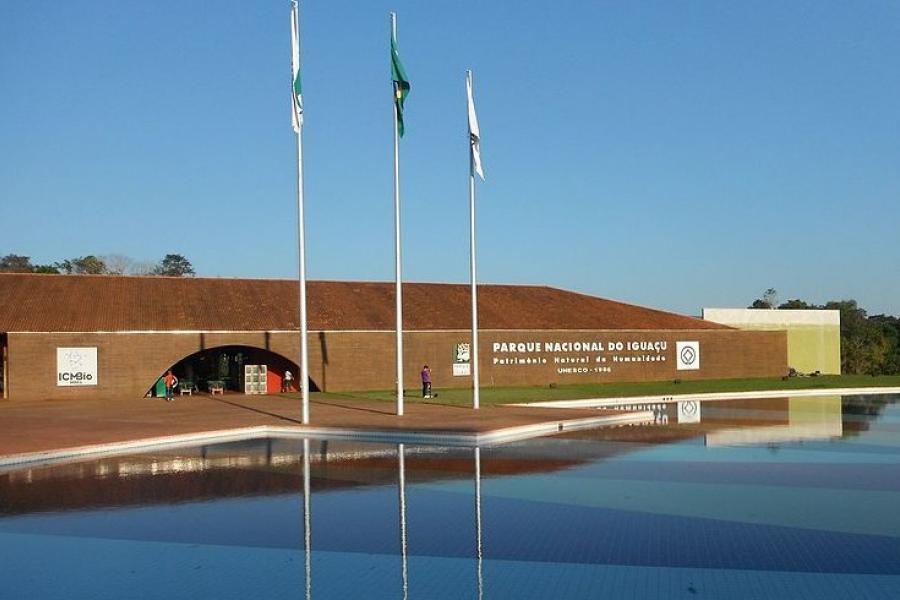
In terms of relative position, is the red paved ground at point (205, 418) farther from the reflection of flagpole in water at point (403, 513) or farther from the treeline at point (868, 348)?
the treeline at point (868, 348)

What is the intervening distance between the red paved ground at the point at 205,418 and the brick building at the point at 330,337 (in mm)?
2582

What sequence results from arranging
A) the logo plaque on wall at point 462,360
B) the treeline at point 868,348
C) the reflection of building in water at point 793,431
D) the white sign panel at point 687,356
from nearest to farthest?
the reflection of building in water at point 793,431 < the logo plaque on wall at point 462,360 < the white sign panel at point 687,356 < the treeline at point 868,348

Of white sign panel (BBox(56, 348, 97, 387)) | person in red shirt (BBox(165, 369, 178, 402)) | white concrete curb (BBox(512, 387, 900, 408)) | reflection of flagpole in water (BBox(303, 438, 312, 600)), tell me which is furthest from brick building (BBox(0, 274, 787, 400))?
reflection of flagpole in water (BBox(303, 438, 312, 600))

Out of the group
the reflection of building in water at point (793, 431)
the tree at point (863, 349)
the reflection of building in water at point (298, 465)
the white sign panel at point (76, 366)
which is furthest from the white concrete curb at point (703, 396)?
the tree at point (863, 349)

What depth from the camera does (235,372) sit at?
45406 millimetres

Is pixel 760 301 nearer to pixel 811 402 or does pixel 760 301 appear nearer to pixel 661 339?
pixel 661 339

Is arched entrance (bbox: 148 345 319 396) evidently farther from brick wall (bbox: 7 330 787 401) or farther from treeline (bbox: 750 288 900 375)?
treeline (bbox: 750 288 900 375)

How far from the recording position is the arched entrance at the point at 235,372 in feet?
135

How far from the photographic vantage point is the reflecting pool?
916 cm

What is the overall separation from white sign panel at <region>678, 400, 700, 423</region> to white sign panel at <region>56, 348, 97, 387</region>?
2259 cm

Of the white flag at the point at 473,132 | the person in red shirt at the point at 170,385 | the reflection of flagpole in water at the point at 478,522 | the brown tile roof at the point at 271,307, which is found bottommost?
the reflection of flagpole in water at the point at 478,522

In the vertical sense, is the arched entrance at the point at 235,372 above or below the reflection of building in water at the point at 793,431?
above

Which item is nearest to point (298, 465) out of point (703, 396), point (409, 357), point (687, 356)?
point (703, 396)

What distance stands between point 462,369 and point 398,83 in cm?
2093
